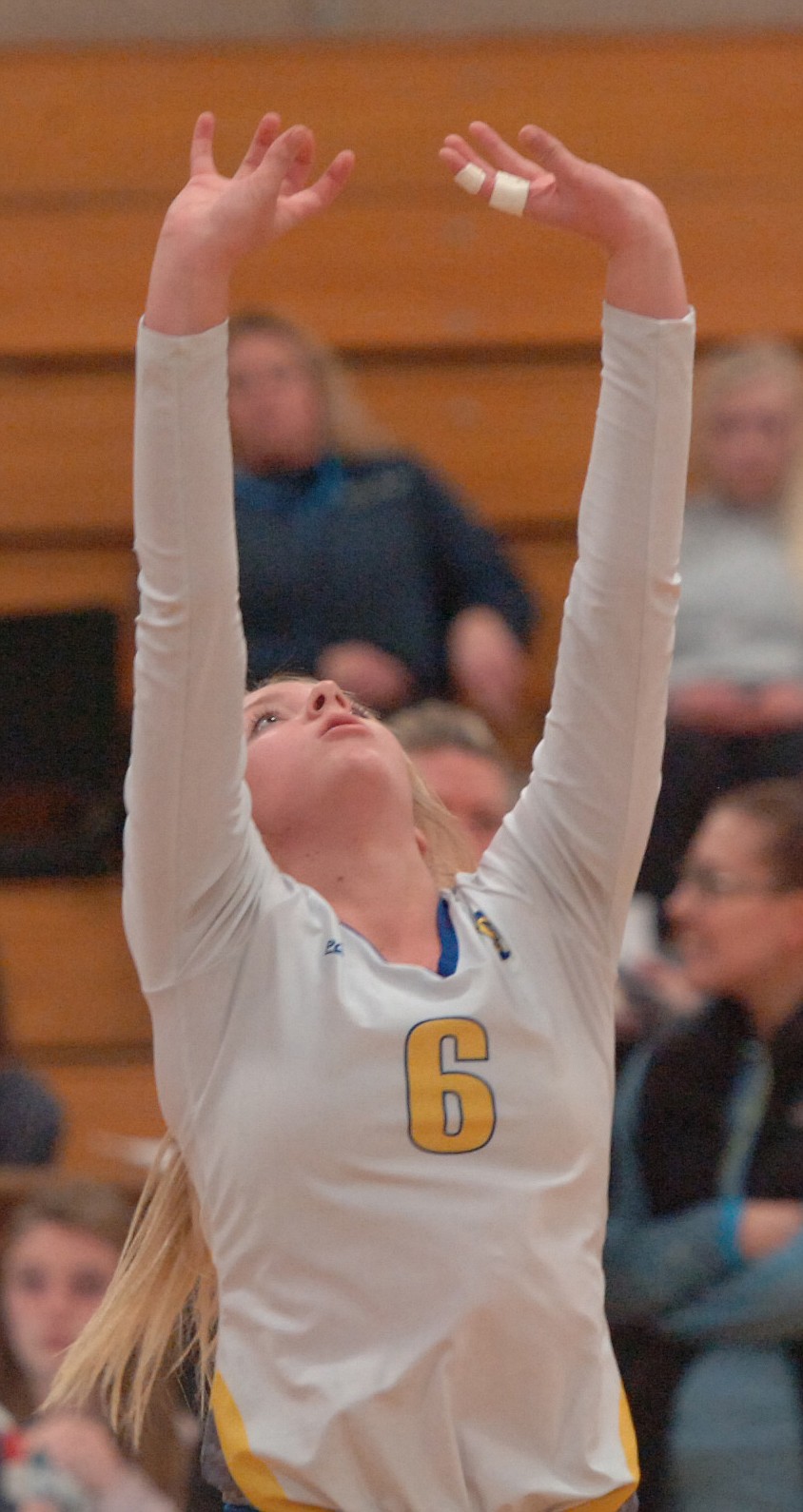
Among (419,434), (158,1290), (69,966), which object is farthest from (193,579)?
(419,434)

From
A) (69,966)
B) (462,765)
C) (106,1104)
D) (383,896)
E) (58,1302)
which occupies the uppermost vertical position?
(383,896)

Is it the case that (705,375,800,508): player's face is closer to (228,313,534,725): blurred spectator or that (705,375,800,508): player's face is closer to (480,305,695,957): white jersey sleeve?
(228,313,534,725): blurred spectator

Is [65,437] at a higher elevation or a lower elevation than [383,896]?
lower

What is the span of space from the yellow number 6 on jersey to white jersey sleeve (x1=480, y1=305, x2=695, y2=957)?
7.4 inches

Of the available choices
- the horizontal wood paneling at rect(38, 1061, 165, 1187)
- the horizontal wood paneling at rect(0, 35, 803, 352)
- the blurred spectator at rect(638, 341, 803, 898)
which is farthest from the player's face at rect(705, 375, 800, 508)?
the horizontal wood paneling at rect(38, 1061, 165, 1187)

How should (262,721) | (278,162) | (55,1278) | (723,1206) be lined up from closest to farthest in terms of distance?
(278,162) < (262,721) < (723,1206) < (55,1278)

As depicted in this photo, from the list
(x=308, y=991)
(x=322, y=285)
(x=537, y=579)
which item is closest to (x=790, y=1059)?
(x=308, y=991)

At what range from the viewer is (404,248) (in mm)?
3967

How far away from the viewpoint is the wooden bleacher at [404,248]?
3.94 m

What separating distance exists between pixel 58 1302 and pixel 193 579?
4.74 ft

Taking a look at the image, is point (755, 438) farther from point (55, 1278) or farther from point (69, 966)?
point (55, 1278)

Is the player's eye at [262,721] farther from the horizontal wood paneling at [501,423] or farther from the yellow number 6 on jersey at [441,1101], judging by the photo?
the horizontal wood paneling at [501,423]

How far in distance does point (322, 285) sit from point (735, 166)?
34.2 inches

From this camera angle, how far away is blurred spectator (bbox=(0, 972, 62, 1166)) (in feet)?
9.18
